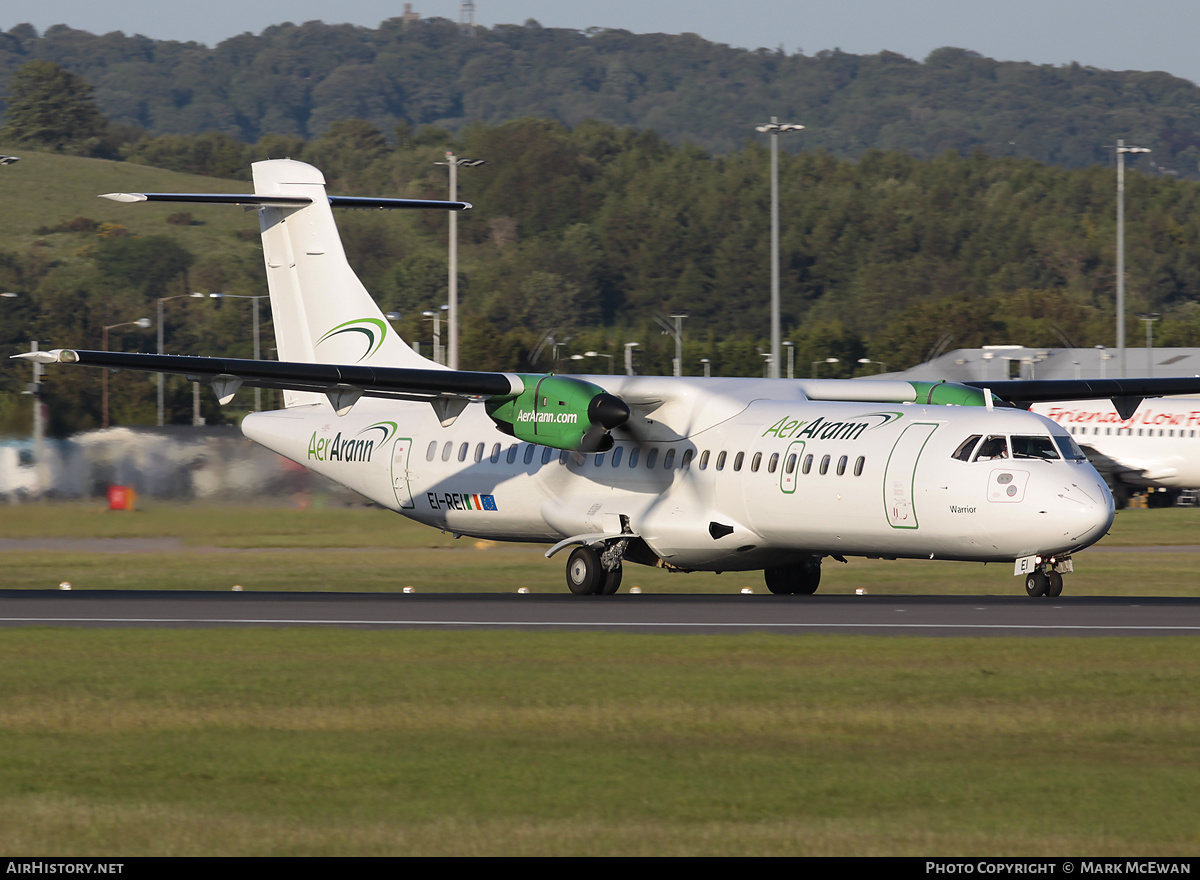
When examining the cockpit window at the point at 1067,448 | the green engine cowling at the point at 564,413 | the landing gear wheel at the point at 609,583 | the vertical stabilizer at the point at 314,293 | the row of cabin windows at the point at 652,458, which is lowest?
the landing gear wheel at the point at 609,583

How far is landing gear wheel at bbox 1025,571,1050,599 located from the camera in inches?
962

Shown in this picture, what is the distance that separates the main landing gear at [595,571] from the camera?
27.3m

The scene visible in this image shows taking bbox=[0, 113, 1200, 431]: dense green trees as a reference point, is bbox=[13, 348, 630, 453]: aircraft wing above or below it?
below

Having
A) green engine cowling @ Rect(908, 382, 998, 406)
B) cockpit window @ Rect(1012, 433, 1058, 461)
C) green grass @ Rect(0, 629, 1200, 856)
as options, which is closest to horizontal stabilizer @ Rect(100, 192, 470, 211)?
green engine cowling @ Rect(908, 382, 998, 406)

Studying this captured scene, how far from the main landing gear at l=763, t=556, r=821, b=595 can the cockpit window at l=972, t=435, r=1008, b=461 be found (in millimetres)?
4513

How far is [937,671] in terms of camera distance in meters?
16.4

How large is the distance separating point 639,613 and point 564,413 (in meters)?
4.36

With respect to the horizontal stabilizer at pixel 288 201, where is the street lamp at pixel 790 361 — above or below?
below

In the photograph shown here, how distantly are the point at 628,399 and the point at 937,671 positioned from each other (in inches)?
452

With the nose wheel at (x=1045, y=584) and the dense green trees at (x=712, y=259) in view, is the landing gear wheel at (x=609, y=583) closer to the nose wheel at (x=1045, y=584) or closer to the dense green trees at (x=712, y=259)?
the nose wheel at (x=1045, y=584)

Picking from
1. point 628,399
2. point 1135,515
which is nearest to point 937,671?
point 628,399

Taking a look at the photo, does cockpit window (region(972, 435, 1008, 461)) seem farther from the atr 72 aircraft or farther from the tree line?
the tree line

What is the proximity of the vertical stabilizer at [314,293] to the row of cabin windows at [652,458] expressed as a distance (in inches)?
107

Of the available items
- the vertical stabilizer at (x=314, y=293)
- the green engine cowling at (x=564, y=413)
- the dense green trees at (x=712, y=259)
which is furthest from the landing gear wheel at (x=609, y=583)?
the dense green trees at (x=712, y=259)
